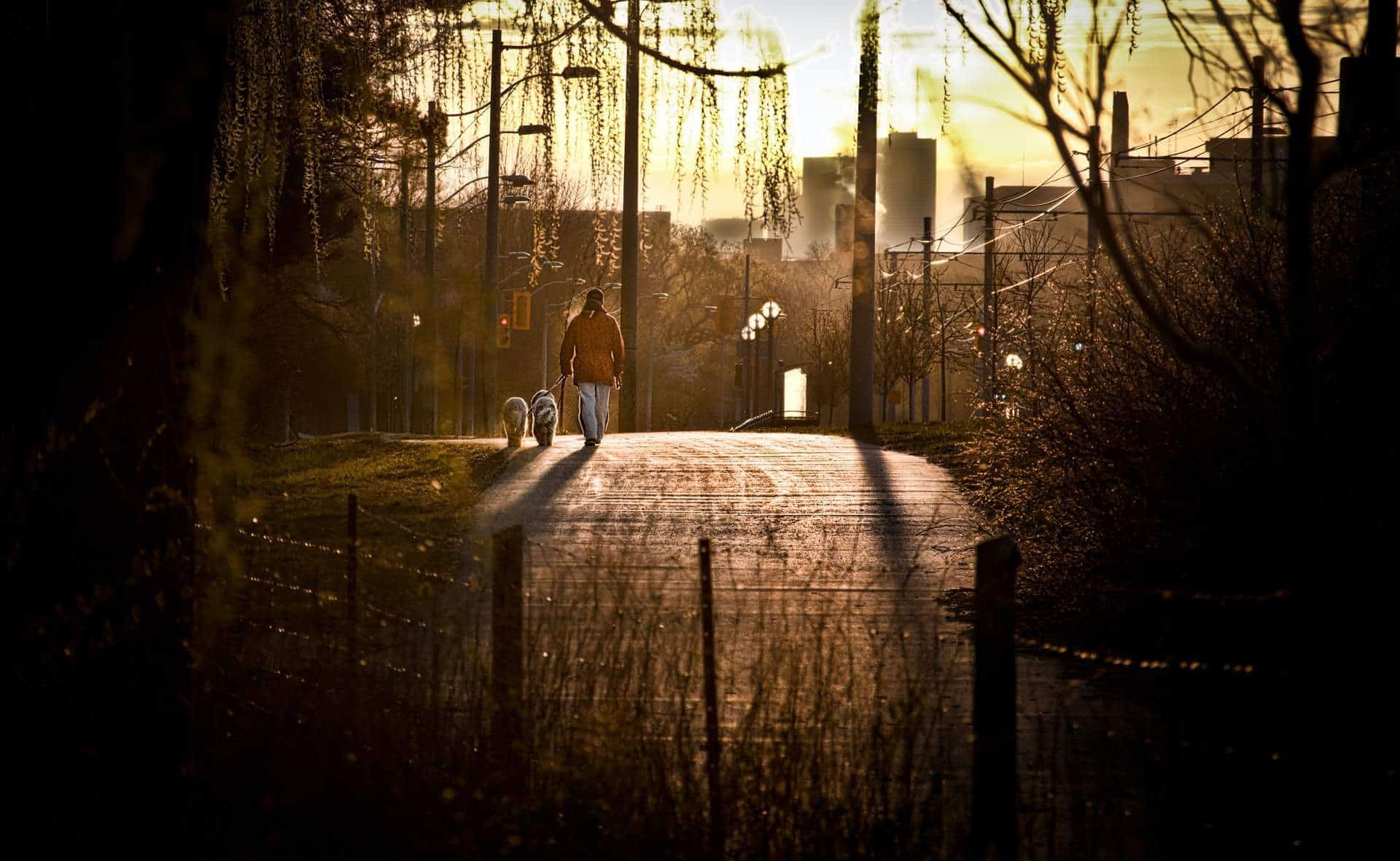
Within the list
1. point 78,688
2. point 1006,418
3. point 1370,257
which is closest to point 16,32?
point 78,688

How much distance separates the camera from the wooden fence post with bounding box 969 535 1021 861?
17.0 ft

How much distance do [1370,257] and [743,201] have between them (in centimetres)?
302

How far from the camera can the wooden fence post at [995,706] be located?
517 cm

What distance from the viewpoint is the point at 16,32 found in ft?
20.9

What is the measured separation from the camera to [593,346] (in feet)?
73.4

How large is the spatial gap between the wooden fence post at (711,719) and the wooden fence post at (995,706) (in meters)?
0.81

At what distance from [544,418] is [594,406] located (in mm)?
1129

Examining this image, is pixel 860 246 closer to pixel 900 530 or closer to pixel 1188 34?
pixel 900 530

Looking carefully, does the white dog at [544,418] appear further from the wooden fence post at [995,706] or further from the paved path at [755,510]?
the wooden fence post at [995,706]

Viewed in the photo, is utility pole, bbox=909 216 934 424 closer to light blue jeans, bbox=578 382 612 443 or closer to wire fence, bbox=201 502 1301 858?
light blue jeans, bbox=578 382 612 443

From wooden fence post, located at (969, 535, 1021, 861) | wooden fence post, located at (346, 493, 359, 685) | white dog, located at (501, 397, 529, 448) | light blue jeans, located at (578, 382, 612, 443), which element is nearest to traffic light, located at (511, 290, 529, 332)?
white dog, located at (501, 397, 529, 448)

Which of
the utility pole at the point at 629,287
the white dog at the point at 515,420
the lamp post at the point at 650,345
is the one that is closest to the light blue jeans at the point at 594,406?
the white dog at the point at 515,420

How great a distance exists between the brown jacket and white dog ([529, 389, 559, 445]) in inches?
60.0

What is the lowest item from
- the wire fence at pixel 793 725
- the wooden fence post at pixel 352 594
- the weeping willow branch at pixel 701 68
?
the wire fence at pixel 793 725
